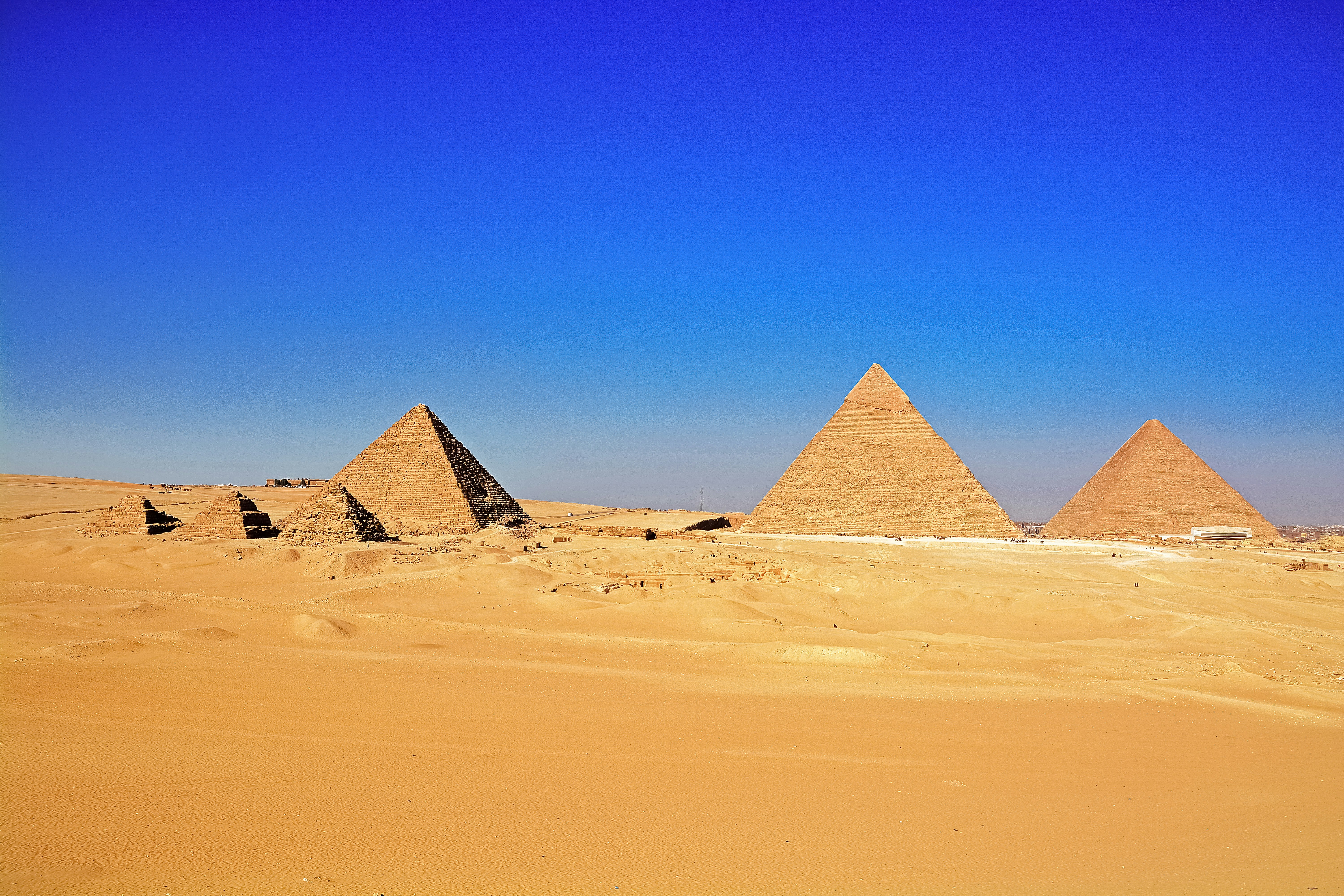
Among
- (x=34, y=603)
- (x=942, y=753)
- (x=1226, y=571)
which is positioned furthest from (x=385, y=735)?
(x=1226, y=571)

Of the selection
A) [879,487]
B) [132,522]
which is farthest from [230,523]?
[879,487]

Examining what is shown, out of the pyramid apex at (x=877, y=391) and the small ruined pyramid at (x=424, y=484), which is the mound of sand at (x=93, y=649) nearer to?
the small ruined pyramid at (x=424, y=484)

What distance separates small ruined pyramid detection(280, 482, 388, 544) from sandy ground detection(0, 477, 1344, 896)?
7.55 meters

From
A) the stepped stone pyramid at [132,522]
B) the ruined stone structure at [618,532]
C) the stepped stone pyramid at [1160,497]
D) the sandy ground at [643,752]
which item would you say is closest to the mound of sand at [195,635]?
the sandy ground at [643,752]

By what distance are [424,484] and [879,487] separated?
2383 centimetres

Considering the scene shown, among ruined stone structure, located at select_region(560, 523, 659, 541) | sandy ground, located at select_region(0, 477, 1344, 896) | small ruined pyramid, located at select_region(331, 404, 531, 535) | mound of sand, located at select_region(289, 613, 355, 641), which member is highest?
small ruined pyramid, located at select_region(331, 404, 531, 535)

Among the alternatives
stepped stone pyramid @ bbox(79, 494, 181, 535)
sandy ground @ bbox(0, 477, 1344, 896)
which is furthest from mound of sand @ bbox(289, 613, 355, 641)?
stepped stone pyramid @ bbox(79, 494, 181, 535)

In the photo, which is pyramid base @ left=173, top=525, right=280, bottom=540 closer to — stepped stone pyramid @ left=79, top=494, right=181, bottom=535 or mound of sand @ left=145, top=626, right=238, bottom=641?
stepped stone pyramid @ left=79, top=494, right=181, bottom=535

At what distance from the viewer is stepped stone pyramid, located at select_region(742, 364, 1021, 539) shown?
1618 inches

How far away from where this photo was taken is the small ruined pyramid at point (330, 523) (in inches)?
814

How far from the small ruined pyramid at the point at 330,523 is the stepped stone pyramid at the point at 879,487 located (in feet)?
77.9

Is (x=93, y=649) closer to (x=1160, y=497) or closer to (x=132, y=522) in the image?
(x=132, y=522)

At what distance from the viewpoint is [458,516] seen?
96.1ft

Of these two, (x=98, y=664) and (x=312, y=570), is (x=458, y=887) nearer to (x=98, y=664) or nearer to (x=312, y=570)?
(x=98, y=664)
